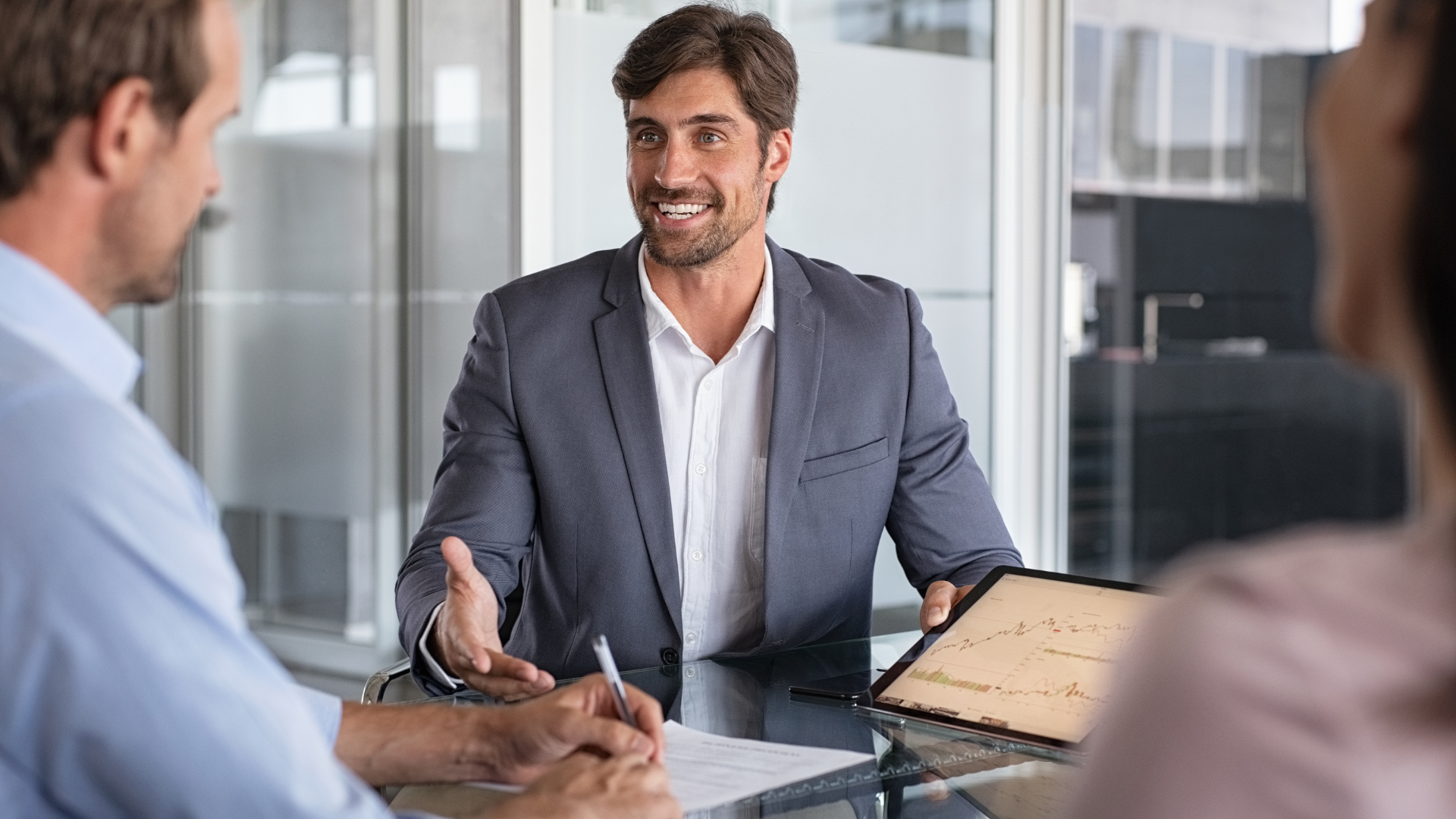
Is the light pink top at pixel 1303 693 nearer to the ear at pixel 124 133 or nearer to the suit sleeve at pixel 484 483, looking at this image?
the ear at pixel 124 133

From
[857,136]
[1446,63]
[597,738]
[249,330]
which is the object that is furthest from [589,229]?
[1446,63]

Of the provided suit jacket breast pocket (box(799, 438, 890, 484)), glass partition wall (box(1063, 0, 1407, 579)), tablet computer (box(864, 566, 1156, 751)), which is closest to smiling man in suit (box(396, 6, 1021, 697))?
suit jacket breast pocket (box(799, 438, 890, 484))

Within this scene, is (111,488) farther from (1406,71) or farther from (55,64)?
(1406,71)

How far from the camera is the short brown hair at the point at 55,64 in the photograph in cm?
102

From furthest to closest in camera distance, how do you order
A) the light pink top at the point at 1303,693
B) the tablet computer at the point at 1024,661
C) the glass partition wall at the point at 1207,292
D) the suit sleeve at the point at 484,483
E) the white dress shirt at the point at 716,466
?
the glass partition wall at the point at 1207,292 < the white dress shirt at the point at 716,466 < the suit sleeve at the point at 484,483 < the tablet computer at the point at 1024,661 < the light pink top at the point at 1303,693

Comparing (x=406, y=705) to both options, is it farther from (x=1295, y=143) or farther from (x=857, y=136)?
(x=1295, y=143)

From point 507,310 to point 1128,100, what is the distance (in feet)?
17.7

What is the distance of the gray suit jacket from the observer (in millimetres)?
2301

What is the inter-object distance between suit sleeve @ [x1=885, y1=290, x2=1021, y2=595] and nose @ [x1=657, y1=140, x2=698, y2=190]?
1.59ft

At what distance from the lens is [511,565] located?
231 centimetres

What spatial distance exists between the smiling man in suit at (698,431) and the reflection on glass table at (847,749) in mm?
239

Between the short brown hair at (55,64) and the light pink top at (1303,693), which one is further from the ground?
the short brown hair at (55,64)

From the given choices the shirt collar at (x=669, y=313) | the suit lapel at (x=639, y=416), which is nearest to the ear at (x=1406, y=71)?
the suit lapel at (x=639, y=416)

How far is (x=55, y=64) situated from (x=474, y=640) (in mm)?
1039
